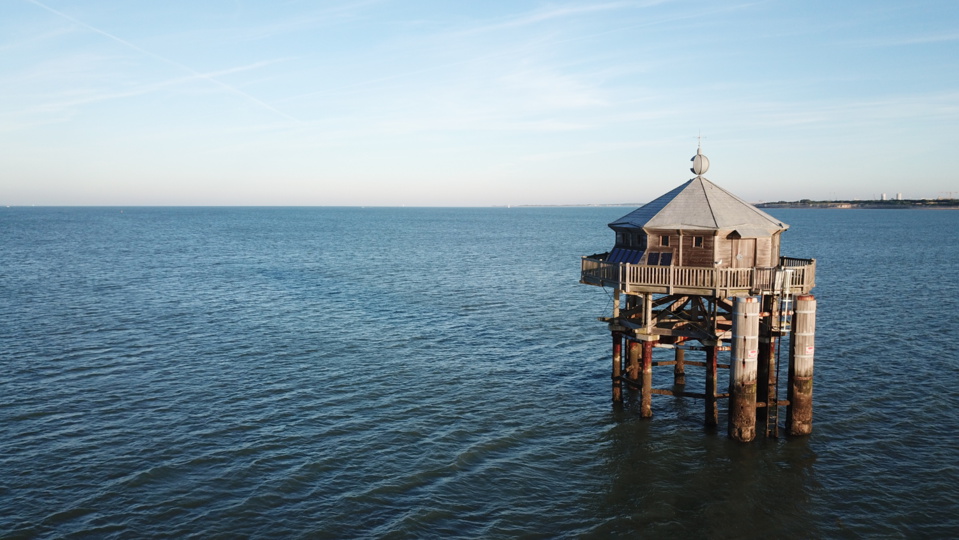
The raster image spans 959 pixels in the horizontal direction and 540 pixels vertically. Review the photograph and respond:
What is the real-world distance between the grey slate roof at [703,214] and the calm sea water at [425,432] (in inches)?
329

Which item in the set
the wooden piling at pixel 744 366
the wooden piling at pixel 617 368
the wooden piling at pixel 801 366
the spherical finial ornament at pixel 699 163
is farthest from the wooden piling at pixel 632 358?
the spherical finial ornament at pixel 699 163

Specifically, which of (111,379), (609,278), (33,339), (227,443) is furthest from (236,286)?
(609,278)

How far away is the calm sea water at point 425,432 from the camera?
21109 mm

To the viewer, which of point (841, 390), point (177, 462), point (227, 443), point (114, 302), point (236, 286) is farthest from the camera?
point (236, 286)

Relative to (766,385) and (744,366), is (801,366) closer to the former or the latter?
(766,385)

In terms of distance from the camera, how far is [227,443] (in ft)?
85.4

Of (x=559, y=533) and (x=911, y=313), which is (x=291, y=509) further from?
(x=911, y=313)

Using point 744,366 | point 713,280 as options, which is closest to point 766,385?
point 744,366

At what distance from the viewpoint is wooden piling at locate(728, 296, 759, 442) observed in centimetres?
2592

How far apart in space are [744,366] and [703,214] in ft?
21.4

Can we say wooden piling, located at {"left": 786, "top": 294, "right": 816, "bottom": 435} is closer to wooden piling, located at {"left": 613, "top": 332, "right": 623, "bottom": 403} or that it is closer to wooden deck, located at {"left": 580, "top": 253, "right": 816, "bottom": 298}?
wooden deck, located at {"left": 580, "top": 253, "right": 816, "bottom": 298}

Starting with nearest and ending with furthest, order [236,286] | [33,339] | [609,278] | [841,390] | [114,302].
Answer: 1. [609,278]
2. [841,390]
3. [33,339]
4. [114,302]
5. [236,286]

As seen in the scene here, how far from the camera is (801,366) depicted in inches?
1051

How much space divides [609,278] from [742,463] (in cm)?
868
